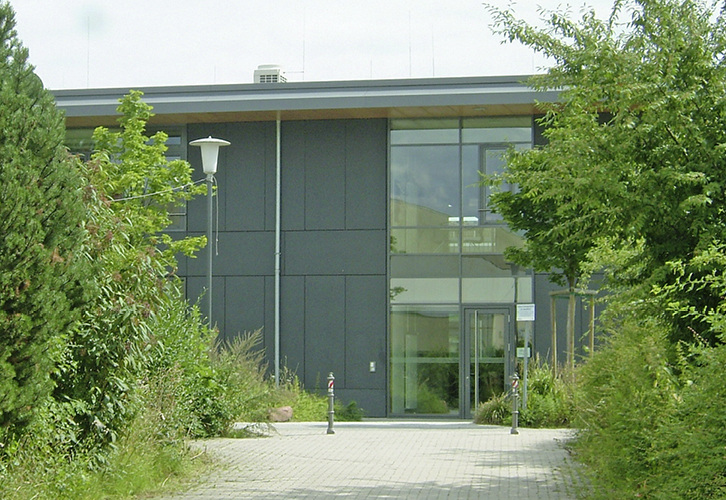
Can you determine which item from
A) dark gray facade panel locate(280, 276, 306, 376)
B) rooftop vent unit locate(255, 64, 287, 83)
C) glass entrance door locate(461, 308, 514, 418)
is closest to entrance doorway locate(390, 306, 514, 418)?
glass entrance door locate(461, 308, 514, 418)

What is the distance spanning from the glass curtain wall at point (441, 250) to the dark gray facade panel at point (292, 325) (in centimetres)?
246

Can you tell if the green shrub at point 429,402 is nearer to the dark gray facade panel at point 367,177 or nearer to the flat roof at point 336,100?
the dark gray facade panel at point 367,177

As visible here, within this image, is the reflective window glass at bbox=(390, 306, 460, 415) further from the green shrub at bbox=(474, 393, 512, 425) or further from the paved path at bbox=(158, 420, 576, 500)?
the paved path at bbox=(158, 420, 576, 500)

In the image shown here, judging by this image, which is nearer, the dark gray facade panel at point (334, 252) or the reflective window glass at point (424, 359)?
the reflective window glass at point (424, 359)

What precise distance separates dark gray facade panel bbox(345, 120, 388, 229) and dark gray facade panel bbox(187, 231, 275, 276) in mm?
2334

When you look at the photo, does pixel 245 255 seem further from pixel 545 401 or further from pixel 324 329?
pixel 545 401

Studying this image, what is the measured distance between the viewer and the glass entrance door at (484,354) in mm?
28016

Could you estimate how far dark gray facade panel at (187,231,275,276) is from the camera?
1150 inches

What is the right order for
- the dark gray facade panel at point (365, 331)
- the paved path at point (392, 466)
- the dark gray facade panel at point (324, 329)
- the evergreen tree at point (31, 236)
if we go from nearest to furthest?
the evergreen tree at point (31, 236) → the paved path at point (392, 466) → the dark gray facade panel at point (365, 331) → the dark gray facade panel at point (324, 329)

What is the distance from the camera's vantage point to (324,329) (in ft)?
94.6

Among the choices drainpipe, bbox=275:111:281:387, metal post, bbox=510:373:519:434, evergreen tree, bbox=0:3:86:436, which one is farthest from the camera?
drainpipe, bbox=275:111:281:387

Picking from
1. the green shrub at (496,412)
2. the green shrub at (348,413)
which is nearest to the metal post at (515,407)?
the green shrub at (496,412)

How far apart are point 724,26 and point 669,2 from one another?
628 millimetres

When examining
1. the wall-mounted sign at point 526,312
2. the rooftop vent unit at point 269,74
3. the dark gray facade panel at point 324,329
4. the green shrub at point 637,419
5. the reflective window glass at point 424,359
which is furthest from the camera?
the rooftop vent unit at point 269,74
